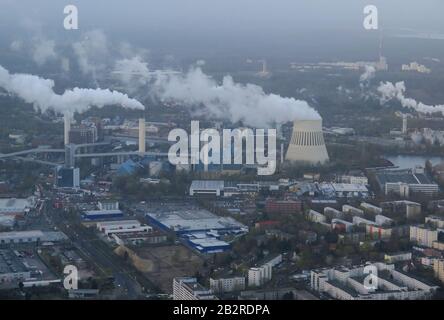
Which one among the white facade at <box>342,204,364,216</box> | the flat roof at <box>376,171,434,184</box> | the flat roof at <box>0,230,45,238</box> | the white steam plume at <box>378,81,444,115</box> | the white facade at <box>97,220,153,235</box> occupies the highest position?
the white steam plume at <box>378,81,444,115</box>

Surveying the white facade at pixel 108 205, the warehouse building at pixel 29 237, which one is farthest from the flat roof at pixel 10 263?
the white facade at pixel 108 205

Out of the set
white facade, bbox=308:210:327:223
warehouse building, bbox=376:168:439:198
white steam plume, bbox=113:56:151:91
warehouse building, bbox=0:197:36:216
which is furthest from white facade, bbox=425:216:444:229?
white steam plume, bbox=113:56:151:91

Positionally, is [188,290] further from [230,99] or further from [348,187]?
[230,99]

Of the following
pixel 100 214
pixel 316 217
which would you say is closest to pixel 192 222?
pixel 100 214

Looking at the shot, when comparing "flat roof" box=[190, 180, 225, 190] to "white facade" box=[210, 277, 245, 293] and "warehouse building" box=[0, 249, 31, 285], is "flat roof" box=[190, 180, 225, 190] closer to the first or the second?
"warehouse building" box=[0, 249, 31, 285]

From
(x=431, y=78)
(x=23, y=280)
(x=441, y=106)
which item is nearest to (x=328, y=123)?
(x=441, y=106)

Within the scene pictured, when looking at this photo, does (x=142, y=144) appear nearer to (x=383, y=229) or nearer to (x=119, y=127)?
(x=119, y=127)
